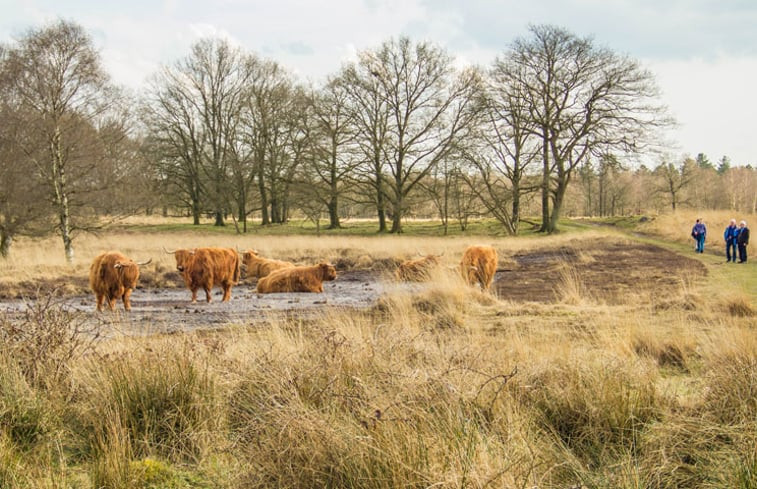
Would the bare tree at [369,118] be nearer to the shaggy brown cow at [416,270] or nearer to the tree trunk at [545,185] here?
the tree trunk at [545,185]

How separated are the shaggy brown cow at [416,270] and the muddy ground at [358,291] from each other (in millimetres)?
724

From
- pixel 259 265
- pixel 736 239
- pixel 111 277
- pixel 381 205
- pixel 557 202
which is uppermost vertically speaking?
pixel 381 205

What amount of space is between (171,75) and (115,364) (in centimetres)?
4635

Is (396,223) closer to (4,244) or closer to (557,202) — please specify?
(557,202)

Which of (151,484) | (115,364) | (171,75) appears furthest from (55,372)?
(171,75)

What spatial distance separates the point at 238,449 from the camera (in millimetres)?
3260

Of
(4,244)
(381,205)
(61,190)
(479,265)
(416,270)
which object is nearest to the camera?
(479,265)

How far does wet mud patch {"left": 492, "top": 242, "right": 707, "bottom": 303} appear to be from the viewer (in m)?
12.2

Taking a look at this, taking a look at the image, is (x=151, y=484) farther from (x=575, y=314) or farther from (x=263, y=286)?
(x=263, y=286)

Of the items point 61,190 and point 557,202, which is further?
point 557,202

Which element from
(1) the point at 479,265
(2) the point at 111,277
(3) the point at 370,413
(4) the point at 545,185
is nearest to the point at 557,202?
(4) the point at 545,185

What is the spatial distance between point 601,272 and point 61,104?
1816 centimetres

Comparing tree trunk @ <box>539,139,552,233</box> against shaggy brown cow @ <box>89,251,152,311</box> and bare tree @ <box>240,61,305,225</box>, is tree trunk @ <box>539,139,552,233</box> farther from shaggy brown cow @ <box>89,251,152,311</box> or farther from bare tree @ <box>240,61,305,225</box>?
shaggy brown cow @ <box>89,251,152,311</box>

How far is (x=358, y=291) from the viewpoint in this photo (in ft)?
45.4
